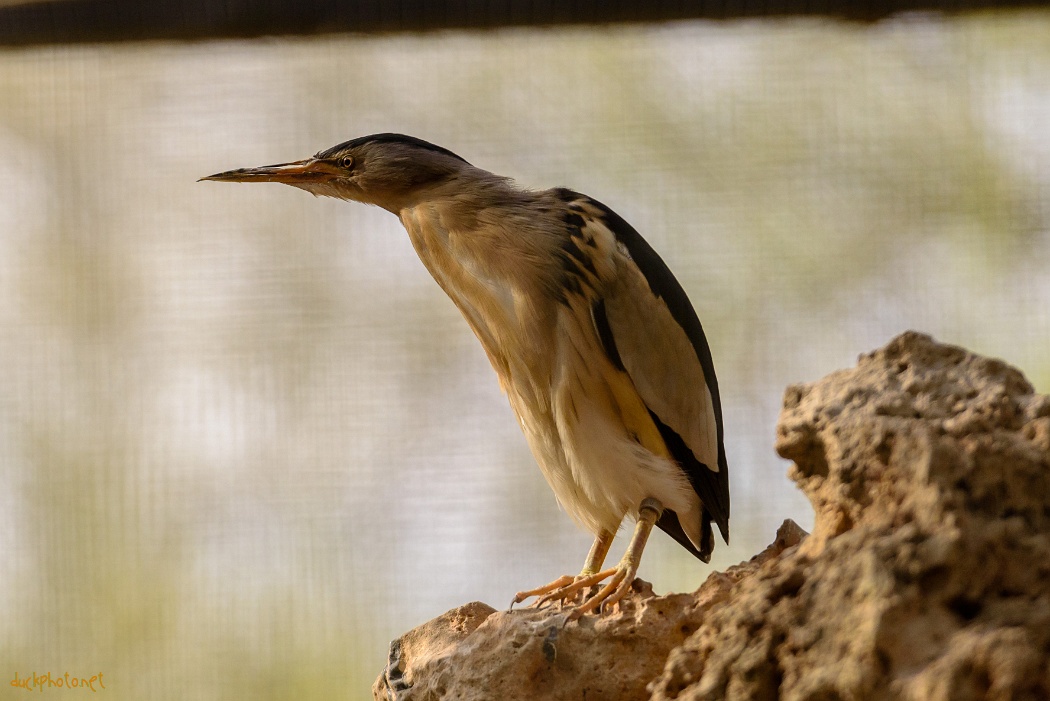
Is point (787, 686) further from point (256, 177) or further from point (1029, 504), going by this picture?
point (256, 177)

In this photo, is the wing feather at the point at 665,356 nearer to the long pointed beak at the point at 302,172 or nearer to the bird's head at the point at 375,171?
the bird's head at the point at 375,171

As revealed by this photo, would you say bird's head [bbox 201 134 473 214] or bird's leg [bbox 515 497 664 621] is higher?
bird's head [bbox 201 134 473 214]

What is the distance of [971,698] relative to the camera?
949 mm

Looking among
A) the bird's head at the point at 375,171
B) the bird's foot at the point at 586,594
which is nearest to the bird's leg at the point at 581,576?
the bird's foot at the point at 586,594

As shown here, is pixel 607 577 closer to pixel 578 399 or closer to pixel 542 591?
pixel 542 591

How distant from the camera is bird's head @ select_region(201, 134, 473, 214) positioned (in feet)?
7.22

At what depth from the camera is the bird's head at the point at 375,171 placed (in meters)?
2.20

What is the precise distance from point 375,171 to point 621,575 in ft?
3.14

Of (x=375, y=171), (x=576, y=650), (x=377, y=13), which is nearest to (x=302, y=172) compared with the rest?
(x=375, y=171)

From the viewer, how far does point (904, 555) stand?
1052mm

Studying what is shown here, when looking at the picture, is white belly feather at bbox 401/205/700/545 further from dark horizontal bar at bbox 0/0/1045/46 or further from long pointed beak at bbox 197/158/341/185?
dark horizontal bar at bbox 0/0/1045/46

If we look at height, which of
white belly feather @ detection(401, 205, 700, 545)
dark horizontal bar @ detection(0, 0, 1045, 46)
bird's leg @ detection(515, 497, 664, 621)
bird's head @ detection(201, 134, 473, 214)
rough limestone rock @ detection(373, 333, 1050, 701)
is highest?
dark horizontal bar @ detection(0, 0, 1045, 46)

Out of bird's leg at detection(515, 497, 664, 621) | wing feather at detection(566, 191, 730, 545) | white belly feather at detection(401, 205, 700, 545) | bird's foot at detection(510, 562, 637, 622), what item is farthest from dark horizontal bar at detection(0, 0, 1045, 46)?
bird's foot at detection(510, 562, 637, 622)

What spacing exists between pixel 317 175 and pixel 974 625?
→ 1.59 metres
